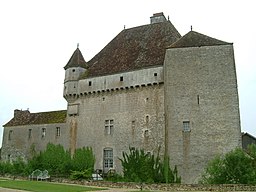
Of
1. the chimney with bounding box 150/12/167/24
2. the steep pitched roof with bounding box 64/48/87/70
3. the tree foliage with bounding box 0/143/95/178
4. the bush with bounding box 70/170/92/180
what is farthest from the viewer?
the chimney with bounding box 150/12/167/24

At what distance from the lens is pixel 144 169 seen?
2414 cm

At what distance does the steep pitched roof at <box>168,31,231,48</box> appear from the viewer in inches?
974

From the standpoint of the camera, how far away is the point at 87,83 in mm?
32312

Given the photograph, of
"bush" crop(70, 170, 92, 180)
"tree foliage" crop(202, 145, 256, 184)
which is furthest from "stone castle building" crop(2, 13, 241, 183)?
"bush" crop(70, 170, 92, 180)

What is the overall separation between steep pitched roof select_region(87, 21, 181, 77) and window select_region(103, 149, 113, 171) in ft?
24.5

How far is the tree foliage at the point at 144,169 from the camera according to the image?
73.7 ft

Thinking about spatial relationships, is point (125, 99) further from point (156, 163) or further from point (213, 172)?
point (213, 172)

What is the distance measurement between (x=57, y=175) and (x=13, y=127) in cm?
1451

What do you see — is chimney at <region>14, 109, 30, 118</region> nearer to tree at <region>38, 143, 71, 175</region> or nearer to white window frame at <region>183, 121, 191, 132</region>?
tree at <region>38, 143, 71, 175</region>

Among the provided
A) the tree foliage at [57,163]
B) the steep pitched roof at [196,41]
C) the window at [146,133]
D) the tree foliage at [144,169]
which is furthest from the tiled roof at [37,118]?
the steep pitched roof at [196,41]

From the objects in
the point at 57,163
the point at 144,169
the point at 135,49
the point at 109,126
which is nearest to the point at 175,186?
the point at 144,169

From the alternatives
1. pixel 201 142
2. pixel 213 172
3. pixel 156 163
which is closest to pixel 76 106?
pixel 156 163

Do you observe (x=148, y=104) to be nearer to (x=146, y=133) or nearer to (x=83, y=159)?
(x=146, y=133)

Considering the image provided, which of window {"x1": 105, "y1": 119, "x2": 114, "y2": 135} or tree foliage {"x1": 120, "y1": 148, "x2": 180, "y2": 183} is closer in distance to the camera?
tree foliage {"x1": 120, "y1": 148, "x2": 180, "y2": 183}
